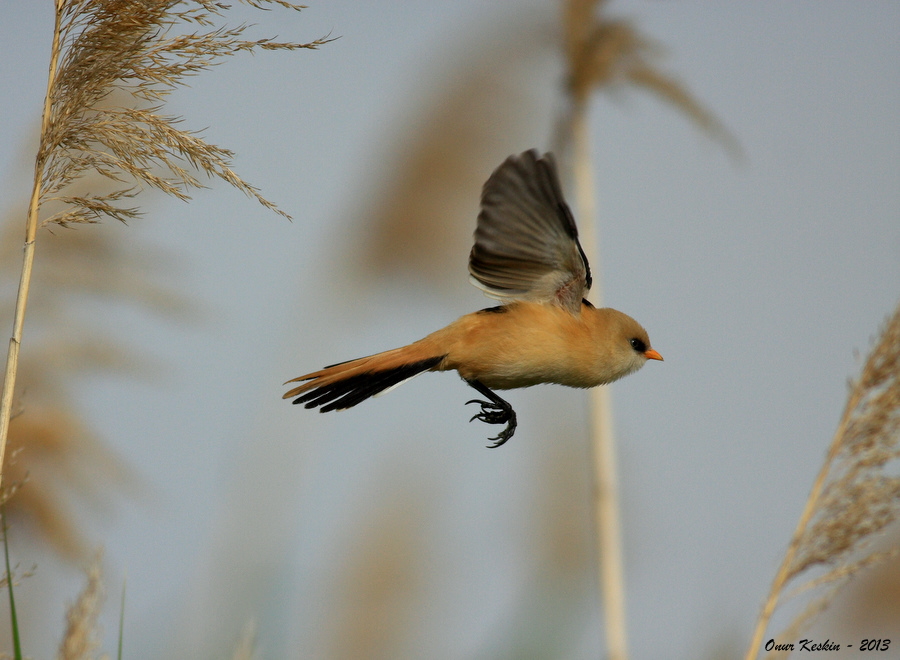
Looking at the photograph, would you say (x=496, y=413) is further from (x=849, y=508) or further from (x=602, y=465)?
(x=602, y=465)

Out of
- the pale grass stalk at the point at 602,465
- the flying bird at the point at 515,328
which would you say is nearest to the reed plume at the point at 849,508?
the flying bird at the point at 515,328

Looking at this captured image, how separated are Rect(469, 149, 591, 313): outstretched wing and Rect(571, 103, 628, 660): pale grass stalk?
2215mm

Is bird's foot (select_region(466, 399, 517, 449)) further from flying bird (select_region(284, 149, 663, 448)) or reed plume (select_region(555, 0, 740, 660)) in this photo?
reed plume (select_region(555, 0, 740, 660))

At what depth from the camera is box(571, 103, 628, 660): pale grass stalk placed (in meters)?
4.32

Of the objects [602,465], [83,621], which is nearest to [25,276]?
[83,621]

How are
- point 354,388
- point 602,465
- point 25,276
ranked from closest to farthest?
1. point 25,276
2. point 354,388
3. point 602,465

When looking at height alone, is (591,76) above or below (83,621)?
above

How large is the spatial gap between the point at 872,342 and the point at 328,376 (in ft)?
4.46

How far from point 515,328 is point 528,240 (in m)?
0.24

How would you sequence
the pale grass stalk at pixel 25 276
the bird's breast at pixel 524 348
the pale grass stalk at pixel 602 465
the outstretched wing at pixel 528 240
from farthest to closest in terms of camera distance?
1. the pale grass stalk at pixel 602 465
2. the bird's breast at pixel 524 348
3. the outstretched wing at pixel 528 240
4. the pale grass stalk at pixel 25 276

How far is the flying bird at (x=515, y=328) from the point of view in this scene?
2.14 meters

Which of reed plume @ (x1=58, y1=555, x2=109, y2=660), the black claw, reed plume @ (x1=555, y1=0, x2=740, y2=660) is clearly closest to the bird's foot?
the black claw

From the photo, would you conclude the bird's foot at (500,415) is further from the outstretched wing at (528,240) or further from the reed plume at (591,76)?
the reed plume at (591,76)

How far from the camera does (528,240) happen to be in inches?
88.0
